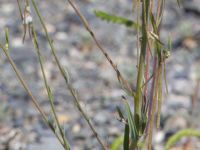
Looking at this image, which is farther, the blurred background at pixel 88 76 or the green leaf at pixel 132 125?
the blurred background at pixel 88 76

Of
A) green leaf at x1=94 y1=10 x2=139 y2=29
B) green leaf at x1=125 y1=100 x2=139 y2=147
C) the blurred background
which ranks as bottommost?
the blurred background

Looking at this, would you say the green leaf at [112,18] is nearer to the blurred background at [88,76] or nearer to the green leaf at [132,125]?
the green leaf at [132,125]

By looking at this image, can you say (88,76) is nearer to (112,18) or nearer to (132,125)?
(112,18)

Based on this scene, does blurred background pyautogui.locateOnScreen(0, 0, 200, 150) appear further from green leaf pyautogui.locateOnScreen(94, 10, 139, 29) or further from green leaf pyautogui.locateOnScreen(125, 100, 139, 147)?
green leaf pyautogui.locateOnScreen(125, 100, 139, 147)

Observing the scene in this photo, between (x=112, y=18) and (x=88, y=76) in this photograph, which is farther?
(x=88, y=76)

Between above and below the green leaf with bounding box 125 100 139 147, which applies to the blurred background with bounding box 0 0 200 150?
below

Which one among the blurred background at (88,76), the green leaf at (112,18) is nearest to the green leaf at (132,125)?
the green leaf at (112,18)

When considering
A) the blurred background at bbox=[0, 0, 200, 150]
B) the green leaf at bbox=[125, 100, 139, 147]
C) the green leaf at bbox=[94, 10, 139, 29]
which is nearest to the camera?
the green leaf at bbox=[125, 100, 139, 147]

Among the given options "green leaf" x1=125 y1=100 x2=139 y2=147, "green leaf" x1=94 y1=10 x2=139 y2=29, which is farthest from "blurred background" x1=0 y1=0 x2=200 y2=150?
"green leaf" x1=125 y1=100 x2=139 y2=147

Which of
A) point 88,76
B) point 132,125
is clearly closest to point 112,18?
point 132,125
